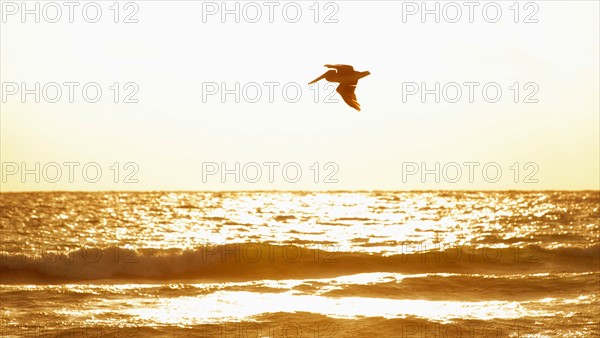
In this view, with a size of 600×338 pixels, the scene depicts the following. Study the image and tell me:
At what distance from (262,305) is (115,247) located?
8.81 m

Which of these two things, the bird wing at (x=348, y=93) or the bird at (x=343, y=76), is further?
the bird at (x=343, y=76)

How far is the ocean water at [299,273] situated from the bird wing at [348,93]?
557 cm

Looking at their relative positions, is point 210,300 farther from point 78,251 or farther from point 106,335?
point 78,251

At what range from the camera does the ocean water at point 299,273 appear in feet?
43.1

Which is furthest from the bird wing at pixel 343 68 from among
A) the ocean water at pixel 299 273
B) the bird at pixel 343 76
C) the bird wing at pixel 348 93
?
the ocean water at pixel 299 273

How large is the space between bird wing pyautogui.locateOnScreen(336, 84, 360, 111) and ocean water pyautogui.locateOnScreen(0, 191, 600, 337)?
18.3 feet

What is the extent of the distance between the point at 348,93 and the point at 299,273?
495 inches

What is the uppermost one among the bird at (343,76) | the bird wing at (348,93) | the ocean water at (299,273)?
the bird at (343,76)

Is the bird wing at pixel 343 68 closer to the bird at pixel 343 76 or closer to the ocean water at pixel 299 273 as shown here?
the bird at pixel 343 76

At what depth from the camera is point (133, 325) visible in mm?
13000

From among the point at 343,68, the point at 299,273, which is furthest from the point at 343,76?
the point at 299,273

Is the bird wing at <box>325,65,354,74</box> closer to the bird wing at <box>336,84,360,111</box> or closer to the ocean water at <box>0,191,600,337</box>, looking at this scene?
the bird wing at <box>336,84,360,111</box>

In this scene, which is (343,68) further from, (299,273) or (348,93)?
(299,273)

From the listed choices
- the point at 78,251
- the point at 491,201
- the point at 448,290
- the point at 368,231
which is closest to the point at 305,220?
the point at 368,231
